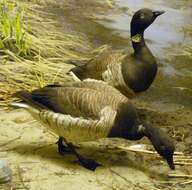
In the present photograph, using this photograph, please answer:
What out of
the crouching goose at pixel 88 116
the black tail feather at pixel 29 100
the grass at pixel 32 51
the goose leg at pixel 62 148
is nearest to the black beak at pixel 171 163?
the crouching goose at pixel 88 116

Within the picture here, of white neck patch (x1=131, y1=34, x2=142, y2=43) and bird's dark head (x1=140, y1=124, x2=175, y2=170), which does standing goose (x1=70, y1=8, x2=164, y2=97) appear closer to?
white neck patch (x1=131, y1=34, x2=142, y2=43)

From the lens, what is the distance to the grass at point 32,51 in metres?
6.79

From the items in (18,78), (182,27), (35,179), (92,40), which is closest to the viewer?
(35,179)

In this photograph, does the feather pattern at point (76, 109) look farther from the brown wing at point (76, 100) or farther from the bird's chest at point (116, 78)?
the bird's chest at point (116, 78)

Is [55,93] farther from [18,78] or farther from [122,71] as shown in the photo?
[18,78]

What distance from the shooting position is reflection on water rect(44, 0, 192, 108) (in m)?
7.21

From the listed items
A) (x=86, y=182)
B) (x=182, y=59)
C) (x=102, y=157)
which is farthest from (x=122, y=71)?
(x=182, y=59)

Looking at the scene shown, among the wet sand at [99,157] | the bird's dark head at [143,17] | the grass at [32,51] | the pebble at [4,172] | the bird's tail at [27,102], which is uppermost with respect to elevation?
the bird's dark head at [143,17]

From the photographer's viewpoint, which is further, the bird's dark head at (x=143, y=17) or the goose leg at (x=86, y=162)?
the bird's dark head at (x=143, y=17)

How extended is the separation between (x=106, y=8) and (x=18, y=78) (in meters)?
4.54

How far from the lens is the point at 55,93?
4.97 meters

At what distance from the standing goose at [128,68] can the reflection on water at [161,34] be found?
2.62 ft

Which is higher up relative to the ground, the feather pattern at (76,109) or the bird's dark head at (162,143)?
the feather pattern at (76,109)

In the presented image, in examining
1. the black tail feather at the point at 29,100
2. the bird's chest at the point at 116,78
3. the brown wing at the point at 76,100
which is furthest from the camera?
the bird's chest at the point at 116,78
